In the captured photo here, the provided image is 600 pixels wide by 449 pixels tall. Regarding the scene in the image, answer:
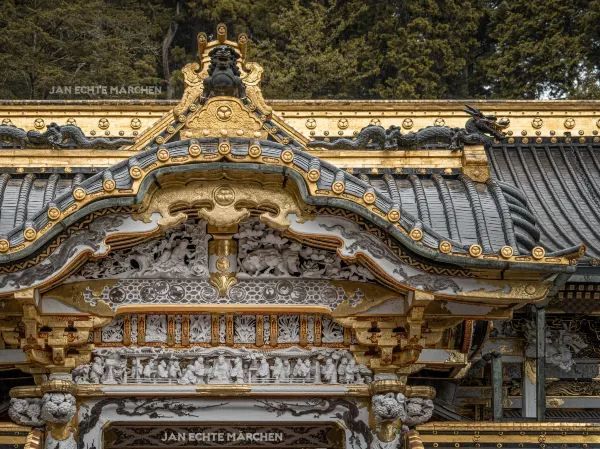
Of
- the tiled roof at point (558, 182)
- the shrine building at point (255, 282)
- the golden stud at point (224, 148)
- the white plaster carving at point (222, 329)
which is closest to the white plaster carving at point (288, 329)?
the shrine building at point (255, 282)

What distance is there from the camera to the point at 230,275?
1082 cm

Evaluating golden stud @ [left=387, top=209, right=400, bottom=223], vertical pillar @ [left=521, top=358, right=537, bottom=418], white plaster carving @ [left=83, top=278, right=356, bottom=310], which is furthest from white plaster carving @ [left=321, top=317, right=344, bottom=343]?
vertical pillar @ [left=521, top=358, right=537, bottom=418]

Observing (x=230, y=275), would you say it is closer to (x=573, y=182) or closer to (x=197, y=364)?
(x=197, y=364)

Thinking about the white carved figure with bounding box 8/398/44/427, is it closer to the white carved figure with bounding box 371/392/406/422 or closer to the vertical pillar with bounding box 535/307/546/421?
the white carved figure with bounding box 371/392/406/422

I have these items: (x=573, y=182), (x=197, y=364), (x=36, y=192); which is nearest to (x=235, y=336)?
(x=197, y=364)

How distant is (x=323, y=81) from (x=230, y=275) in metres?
18.8

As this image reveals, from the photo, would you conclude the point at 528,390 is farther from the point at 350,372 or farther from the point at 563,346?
the point at 350,372

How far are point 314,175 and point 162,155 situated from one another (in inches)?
43.7

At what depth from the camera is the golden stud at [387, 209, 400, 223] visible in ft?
33.3

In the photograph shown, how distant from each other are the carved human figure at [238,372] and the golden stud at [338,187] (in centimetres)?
172

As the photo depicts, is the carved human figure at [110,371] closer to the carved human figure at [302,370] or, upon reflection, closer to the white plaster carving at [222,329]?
the white plaster carving at [222,329]

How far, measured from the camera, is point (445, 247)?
10.2 m

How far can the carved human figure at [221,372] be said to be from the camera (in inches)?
431

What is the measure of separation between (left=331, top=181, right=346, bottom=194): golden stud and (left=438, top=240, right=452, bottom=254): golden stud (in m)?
0.82
